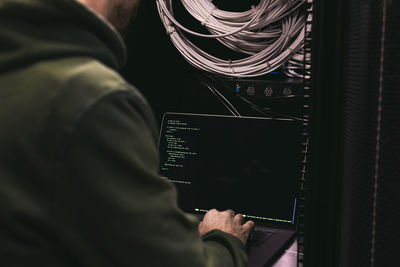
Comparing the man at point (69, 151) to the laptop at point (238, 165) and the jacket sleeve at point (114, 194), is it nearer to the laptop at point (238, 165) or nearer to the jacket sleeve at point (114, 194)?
the jacket sleeve at point (114, 194)

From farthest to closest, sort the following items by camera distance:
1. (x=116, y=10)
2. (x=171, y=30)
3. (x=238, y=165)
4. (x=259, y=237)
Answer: (x=171, y=30) → (x=238, y=165) → (x=259, y=237) → (x=116, y=10)

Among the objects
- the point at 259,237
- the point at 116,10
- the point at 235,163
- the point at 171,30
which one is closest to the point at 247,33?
the point at 171,30

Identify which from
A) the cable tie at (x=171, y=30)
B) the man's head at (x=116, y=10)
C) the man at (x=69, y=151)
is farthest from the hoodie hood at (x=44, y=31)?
the cable tie at (x=171, y=30)

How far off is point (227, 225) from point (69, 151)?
26.2 inches

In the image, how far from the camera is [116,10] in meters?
0.89

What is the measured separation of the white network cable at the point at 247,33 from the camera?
1.54 meters

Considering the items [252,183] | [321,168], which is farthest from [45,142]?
[252,183]

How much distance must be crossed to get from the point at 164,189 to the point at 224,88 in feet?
3.58

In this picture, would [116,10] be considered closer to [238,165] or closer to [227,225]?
[227,225]

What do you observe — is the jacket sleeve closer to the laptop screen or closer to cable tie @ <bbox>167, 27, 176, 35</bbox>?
the laptop screen

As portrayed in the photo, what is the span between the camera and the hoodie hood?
618mm

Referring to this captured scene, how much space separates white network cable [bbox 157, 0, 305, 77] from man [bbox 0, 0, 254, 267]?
0.97 m

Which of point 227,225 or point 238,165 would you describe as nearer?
point 227,225

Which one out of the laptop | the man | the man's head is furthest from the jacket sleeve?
the laptop
